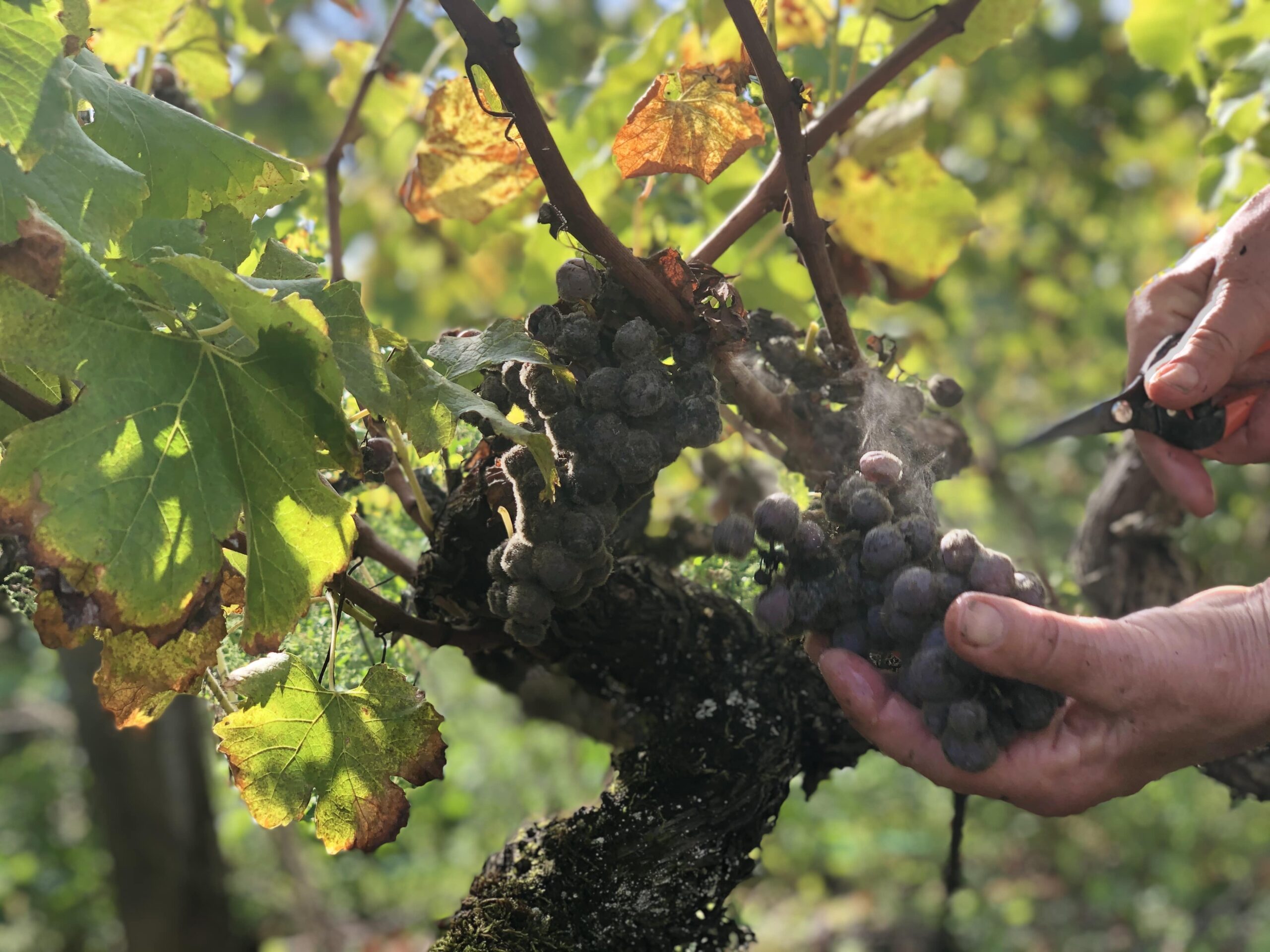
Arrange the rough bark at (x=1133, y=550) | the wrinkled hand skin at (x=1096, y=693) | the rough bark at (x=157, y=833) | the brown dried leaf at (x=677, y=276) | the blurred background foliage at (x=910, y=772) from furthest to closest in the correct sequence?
the blurred background foliage at (x=910, y=772)
the rough bark at (x=157, y=833)
the rough bark at (x=1133, y=550)
the brown dried leaf at (x=677, y=276)
the wrinkled hand skin at (x=1096, y=693)

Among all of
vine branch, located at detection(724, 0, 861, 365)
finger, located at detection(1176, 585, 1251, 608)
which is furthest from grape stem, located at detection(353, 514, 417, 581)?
finger, located at detection(1176, 585, 1251, 608)

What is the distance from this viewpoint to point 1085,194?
4.73m

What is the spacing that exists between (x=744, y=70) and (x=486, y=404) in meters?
0.45

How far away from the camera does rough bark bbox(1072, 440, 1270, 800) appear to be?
1701mm

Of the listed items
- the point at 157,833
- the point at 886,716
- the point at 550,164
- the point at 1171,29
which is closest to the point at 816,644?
the point at 886,716

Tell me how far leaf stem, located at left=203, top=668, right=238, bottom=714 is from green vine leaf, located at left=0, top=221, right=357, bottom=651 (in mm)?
199

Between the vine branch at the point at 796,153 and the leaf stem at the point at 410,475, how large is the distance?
0.45 meters

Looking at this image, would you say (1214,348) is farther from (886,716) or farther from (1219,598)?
(886,716)

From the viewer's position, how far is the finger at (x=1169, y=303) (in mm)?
1229

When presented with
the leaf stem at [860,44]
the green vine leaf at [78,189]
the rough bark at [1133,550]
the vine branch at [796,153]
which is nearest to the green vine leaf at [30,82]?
the green vine leaf at [78,189]

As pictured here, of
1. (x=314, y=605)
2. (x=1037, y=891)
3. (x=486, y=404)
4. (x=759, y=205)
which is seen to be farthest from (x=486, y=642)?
(x=1037, y=891)

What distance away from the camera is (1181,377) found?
1.12m

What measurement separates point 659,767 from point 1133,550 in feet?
3.57

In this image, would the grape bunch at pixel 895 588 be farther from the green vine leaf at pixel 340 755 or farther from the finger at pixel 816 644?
the green vine leaf at pixel 340 755
